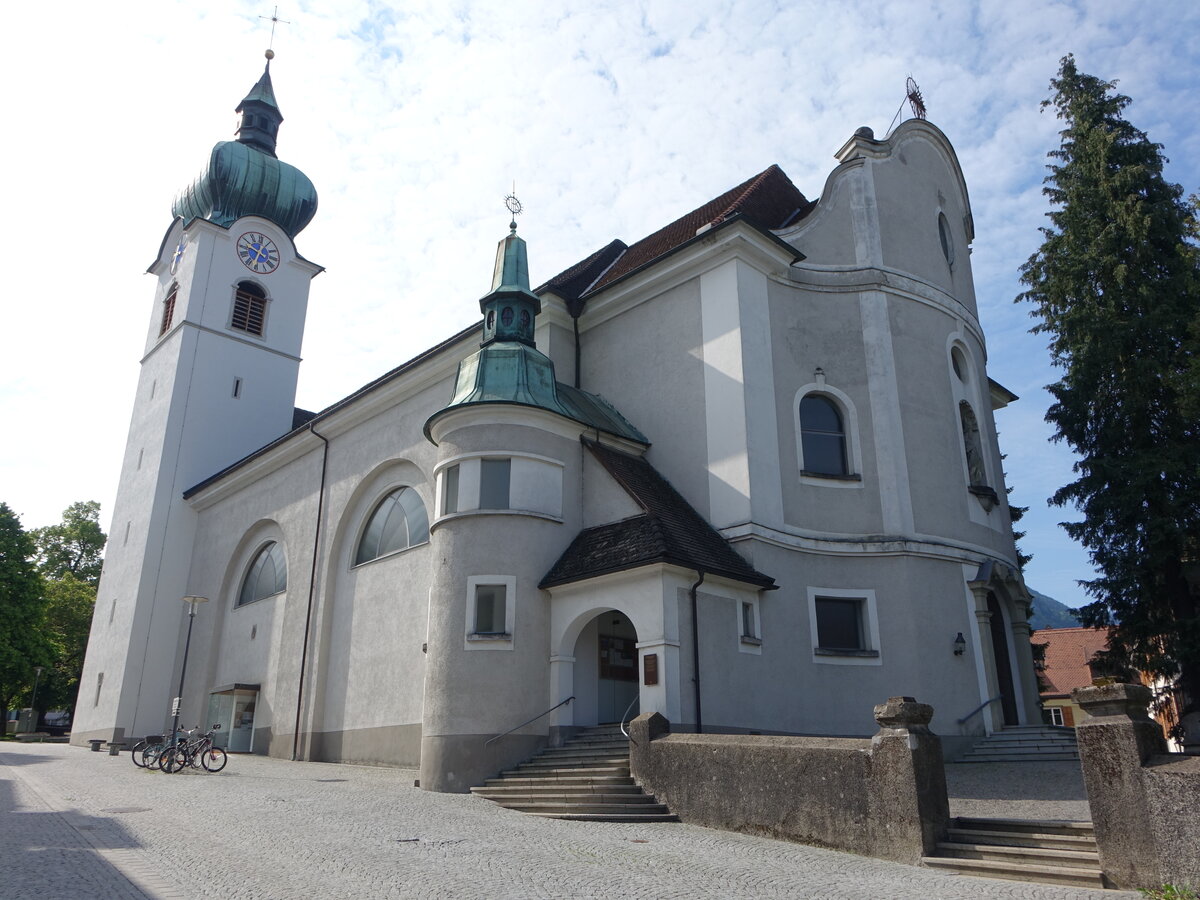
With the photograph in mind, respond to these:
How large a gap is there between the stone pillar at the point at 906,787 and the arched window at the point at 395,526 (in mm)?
13589

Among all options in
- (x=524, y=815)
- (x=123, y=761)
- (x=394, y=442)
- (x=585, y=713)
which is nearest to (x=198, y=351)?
(x=394, y=442)

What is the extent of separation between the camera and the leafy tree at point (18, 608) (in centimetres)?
3956

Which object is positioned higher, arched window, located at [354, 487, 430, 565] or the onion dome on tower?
the onion dome on tower

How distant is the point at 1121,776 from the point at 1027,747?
9.34 metres

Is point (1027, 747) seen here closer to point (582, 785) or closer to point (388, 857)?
point (582, 785)

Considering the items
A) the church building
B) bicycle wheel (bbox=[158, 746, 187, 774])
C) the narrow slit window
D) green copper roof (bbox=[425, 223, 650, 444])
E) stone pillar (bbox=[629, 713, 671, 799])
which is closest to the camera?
stone pillar (bbox=[629, 713, 671, 799])

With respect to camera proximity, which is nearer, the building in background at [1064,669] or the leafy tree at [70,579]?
the building in background at [1064,669]

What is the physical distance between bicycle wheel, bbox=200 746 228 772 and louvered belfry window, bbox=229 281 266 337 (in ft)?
64.4

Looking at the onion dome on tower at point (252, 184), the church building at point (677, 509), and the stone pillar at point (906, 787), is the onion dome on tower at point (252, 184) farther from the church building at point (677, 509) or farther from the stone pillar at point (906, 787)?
the stone pillar at point (906, 787)

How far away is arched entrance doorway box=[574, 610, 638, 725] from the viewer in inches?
631

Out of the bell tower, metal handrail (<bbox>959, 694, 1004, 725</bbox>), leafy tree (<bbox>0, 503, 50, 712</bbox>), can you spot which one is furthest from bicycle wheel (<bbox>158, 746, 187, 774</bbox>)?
leafy tree (<bbox>0, 503, 50, 712</bbox>)

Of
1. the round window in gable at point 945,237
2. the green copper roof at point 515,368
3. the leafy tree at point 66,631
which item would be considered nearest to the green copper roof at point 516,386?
the green copper roof at point 515,368

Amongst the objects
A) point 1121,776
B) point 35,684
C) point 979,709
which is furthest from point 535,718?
point 35,684

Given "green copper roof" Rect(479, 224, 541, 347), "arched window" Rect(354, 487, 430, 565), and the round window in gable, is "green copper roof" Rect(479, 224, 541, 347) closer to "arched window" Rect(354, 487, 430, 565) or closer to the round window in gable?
"arched window" Rect(354, 487, 430, 565)
